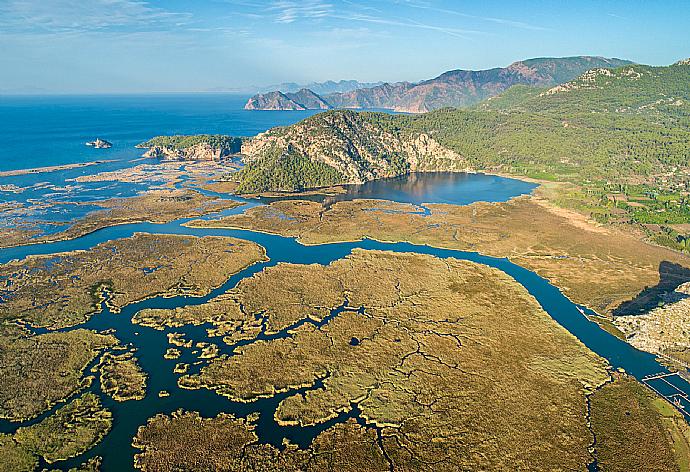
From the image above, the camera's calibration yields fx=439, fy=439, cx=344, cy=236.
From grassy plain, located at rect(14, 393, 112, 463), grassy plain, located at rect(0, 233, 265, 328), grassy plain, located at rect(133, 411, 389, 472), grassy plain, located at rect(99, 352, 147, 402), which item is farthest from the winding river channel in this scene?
grassy plain, located at rect(0, 233, 265, 328)

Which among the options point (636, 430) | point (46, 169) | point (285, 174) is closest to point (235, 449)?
point (636, 430)

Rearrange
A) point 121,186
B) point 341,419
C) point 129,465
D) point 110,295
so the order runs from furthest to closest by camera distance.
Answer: point 121,186, point 110,295, point 341,419, point 129,465

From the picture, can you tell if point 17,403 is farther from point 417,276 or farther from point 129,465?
point 417,276

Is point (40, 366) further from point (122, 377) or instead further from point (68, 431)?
point (68, 431)

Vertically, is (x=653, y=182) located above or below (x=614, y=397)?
above

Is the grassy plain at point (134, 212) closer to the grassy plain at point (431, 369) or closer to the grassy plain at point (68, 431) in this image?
the grassy plain at point (431, 369)

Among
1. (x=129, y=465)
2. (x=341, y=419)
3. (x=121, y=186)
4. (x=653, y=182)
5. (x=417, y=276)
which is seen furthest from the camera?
(x=653, y=182)

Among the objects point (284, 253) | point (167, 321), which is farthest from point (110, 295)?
point (284, 253)

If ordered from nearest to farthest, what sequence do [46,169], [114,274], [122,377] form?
[122,377]
[114,274]
[46,169]
